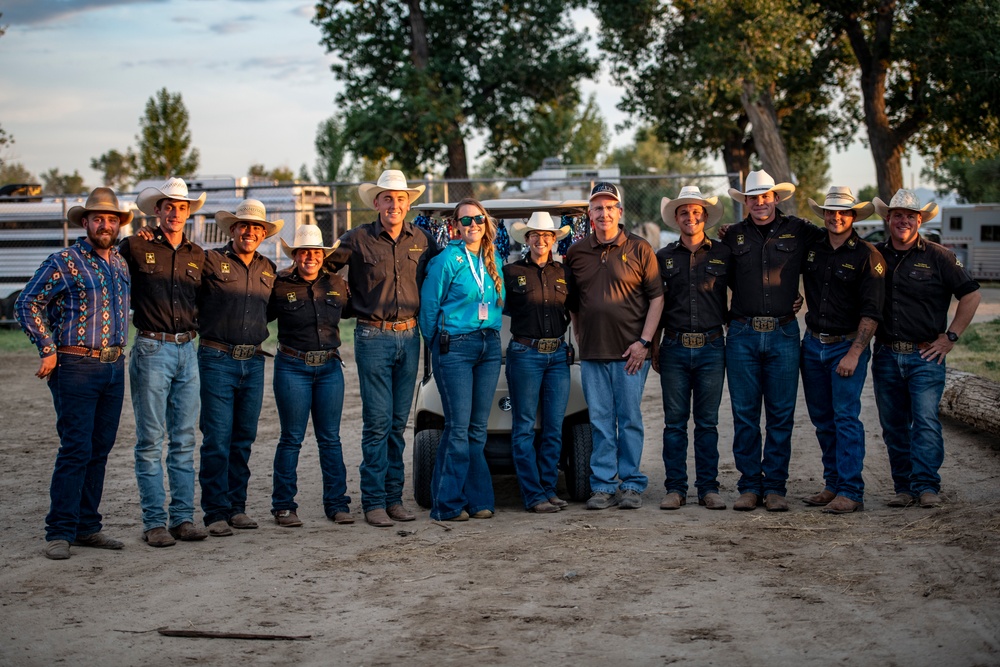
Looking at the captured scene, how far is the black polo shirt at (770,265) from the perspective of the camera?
7445 mm

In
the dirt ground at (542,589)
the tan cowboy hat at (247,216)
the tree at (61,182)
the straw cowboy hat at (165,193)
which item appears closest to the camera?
the dirt ground at (542,589)

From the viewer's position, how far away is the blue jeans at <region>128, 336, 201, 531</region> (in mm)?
6750

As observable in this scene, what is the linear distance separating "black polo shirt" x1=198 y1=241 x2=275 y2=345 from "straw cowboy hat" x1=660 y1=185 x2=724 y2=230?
295 centimetres

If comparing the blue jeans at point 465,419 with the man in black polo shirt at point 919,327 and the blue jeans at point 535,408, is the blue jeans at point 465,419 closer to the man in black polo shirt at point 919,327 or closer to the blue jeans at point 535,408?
the blue jeans at point 535,408

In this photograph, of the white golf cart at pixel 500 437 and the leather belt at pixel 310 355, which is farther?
the white golf cart at pixel 500 437

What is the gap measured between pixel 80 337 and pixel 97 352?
14 centimetres

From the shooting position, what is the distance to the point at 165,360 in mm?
6750

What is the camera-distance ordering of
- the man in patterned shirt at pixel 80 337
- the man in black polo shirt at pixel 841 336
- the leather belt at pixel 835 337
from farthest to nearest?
the leather belt at pixel 835 337
the man in black polo shirt at pixel 841 336
the man in patterned shirt at pixel 80 337

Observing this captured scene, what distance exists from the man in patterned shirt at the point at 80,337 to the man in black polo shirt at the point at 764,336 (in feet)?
13.4

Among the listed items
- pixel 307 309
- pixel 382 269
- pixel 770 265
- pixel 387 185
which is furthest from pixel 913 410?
pixel 307 309

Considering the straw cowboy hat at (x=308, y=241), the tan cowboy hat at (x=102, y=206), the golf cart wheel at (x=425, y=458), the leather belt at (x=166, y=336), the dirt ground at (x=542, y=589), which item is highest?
the tan cowboy hat at (x=102, y=206)

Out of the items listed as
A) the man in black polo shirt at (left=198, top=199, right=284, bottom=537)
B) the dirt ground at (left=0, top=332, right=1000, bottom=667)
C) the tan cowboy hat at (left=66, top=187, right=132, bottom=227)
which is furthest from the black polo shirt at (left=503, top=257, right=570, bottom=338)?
the tan cowboy hat at (left=66, top=187, right=132, bottom=227)

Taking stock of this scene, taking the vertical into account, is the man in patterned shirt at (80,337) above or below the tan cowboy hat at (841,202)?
below

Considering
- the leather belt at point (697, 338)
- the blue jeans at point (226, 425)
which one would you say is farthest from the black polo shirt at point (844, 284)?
the blue jeans at point (226, 425)
